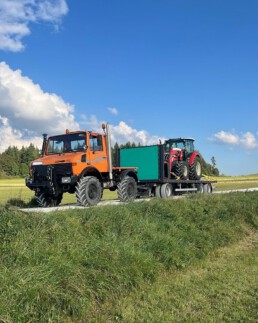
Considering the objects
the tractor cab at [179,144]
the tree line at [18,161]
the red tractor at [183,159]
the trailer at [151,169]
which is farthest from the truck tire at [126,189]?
the tree line at [18,161]

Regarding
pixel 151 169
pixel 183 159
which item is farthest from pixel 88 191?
pixel 183 159

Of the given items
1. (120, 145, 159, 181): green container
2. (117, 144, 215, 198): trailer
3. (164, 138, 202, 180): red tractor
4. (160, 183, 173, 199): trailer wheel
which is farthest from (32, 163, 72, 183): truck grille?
(164, 138, 202, 180): red tractor

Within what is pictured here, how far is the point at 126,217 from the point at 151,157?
30.4 ft

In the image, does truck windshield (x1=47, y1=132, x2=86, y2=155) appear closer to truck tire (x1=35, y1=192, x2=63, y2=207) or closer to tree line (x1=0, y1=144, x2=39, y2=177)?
truck tire (x1=35, y1=192, x2=63, y2=207)

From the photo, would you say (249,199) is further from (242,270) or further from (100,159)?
(242,270)

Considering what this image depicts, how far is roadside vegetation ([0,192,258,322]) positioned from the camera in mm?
5363

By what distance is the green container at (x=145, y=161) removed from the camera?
17.9 meters

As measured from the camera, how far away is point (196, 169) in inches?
830

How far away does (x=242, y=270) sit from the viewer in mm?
8078

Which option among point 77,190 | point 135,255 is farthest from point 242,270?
point 77,190

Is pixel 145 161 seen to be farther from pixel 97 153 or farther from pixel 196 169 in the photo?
pixel 97 153

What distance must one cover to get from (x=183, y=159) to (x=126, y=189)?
654cm

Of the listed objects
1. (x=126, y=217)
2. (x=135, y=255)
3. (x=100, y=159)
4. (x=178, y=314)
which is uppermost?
(x=100, y=159)

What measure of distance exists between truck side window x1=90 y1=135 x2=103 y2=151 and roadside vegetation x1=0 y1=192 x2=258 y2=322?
423cm
